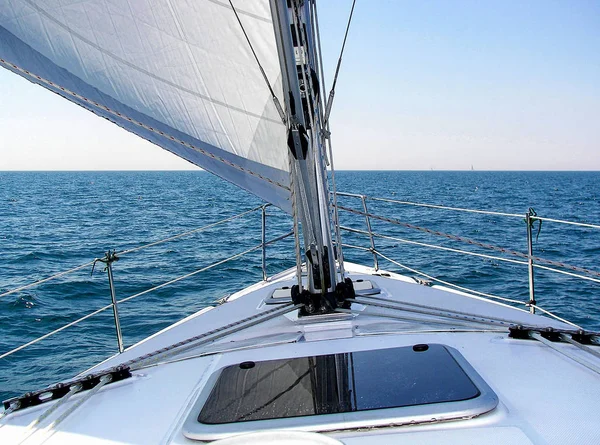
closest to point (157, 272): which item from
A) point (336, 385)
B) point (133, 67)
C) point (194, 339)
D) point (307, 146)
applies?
point (133, 67)

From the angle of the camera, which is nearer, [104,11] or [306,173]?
[306,173]

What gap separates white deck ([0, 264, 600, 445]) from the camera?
159cm

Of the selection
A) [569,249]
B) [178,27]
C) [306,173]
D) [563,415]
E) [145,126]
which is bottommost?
[569,249]

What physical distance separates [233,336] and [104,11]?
66.8 inches

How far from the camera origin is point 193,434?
5.40 ft

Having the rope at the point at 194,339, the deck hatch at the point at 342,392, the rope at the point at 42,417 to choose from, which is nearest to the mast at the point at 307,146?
the rope at the point at 194,339

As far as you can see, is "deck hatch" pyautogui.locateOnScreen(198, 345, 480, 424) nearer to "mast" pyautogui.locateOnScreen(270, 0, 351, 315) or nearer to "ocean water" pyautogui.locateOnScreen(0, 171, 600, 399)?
"mast" pyautogui.locateOnScreen(270, 0, 351, 315)

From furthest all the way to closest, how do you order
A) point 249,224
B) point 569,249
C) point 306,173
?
point 249,224 → point 569,249 → point 306,173

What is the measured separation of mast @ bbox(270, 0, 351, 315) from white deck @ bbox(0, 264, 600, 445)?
0.17m

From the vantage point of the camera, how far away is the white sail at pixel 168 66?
2682 millimetres

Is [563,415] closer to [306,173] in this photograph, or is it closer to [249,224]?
[306,173]

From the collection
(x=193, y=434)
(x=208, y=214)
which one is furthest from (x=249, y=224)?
(x=193, y=434)

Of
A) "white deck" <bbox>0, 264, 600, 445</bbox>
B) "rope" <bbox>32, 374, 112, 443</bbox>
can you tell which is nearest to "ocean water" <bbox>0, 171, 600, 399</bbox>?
"rope" <bbox>32, 374, 112, 443</bbox>

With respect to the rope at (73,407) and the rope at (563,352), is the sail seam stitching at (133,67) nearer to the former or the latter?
the rope at (73,407)
